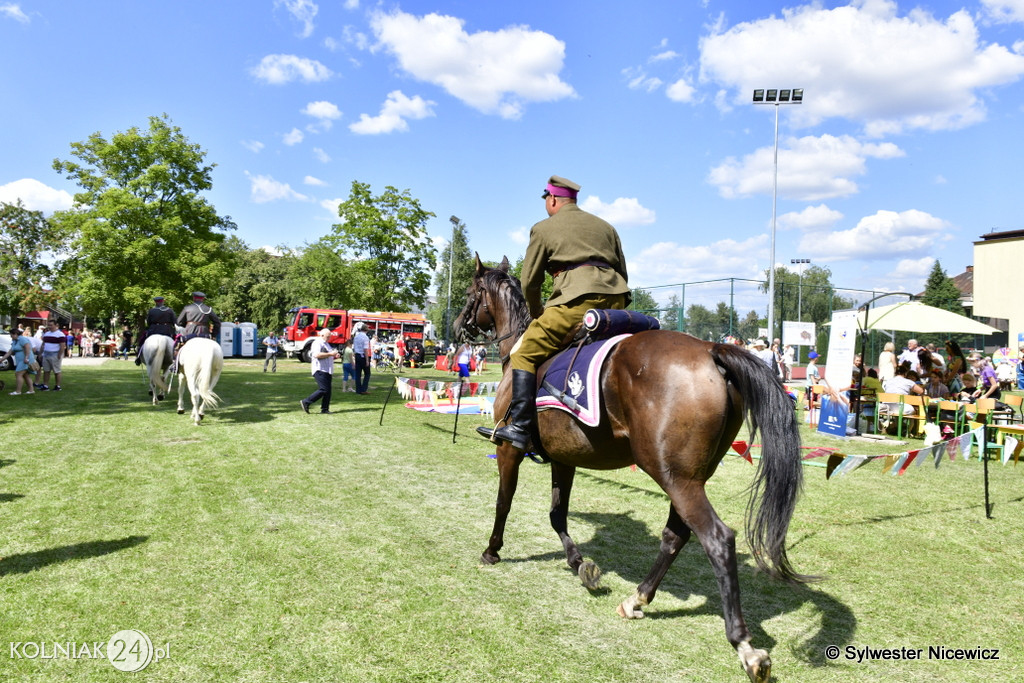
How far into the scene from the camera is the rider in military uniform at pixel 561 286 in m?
4.32

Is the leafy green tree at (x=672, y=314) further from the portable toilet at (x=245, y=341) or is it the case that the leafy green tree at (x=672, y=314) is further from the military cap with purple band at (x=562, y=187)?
the portable toilet at (x=245, y=341)

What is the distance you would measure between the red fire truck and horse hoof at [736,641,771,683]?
112 ft

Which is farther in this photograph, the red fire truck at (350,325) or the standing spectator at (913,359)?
the red fire truck at (350,325)

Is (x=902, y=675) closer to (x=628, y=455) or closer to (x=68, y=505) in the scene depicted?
(x=628, y=455)

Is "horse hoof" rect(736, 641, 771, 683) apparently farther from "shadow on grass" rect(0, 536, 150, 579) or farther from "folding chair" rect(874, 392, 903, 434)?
"folding chair" rect(874, 392, 903, 434)

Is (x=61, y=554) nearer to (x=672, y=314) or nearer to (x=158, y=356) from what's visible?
(x=158, y=356)

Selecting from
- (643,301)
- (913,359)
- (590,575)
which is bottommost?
(590,575)

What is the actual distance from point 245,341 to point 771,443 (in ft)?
130

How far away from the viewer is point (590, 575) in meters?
4.21

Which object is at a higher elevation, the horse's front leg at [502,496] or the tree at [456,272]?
the tree at [456,272]

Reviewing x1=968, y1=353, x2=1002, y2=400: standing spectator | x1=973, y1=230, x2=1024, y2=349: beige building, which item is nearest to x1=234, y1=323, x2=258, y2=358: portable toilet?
x1=968, y1=353, x2=1002, y2=400: standing spectator

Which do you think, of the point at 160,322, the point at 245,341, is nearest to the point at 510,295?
the point at 160,322

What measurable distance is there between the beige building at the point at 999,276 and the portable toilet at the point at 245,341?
4996 cm

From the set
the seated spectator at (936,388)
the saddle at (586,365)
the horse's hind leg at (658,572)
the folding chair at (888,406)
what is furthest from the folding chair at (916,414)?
the horse's hind leg at (658,572)
